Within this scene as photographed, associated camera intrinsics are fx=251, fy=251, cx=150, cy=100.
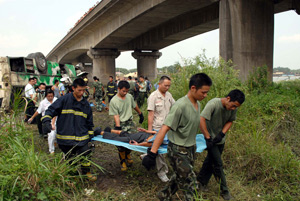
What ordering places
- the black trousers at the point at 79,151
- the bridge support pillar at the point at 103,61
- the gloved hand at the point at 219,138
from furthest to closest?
the bridge support pillar at the point at 103,61
the black trousers at the point at 79,151
the gloved hand at the point at 219,138

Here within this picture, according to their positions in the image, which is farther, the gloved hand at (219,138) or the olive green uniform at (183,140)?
the gloved hand at (219,138)

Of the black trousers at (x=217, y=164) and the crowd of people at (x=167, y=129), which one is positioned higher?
the crowd of people at (x=167, y=129)

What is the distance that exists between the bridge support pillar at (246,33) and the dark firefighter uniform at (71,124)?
702 cm

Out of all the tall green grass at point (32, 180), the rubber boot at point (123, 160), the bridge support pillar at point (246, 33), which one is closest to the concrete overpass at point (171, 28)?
the bridge support pillar at point (246, 33)

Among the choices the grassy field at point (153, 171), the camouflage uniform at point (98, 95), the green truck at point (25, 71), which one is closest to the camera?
the grassy field at point (153, 171)

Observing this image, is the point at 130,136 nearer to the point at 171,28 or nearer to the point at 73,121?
the point at 73,121

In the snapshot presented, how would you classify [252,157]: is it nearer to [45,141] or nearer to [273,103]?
[273,103]

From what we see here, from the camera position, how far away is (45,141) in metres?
6.83

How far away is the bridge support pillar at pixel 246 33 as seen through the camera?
361 inches

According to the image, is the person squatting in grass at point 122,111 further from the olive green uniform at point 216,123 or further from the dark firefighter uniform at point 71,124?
the olive green uniform at point 216,123

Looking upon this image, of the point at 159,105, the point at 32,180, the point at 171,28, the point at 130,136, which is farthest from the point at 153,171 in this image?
the point at 171,28

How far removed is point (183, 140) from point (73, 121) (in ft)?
5.98

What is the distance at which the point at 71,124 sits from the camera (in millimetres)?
3889

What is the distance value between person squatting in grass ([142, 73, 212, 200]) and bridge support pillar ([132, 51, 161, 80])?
22.9 metres
